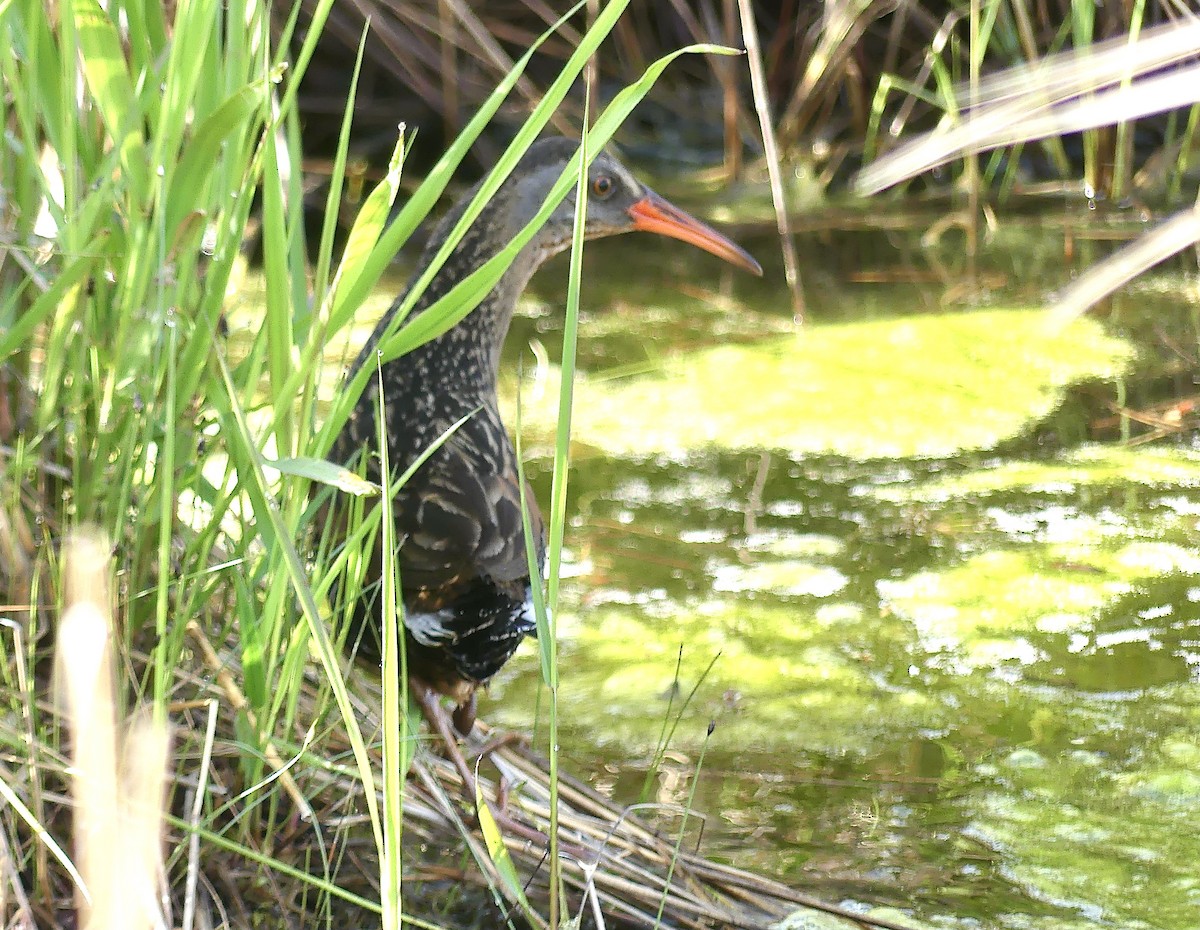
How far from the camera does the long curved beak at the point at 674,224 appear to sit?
2635 millimetres

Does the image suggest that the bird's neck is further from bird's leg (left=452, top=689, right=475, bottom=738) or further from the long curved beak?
bird's leg (left=452, top=689, right=475, bottom=738)

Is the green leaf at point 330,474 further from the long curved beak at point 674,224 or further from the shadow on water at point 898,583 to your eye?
the long curved beak at point 674,224

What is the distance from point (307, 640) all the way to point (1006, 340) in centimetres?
252

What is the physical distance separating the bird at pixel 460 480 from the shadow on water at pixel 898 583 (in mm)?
260

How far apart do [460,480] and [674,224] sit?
0.85 m

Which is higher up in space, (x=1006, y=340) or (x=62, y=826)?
(x=1006, y=340)

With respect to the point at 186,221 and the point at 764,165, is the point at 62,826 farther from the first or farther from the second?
the point at 764,165

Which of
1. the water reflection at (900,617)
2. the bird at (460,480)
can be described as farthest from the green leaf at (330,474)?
the water reflection at (900,617)

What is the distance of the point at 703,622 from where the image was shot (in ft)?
8.49

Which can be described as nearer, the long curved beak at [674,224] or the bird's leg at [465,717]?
the bird's leg at [465,717]

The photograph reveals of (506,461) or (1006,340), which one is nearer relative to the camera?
(506,461)

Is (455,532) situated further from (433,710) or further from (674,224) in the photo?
(674,224)

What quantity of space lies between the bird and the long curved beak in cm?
13

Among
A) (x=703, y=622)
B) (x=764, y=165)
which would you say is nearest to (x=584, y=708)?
(x=703, y=622)
